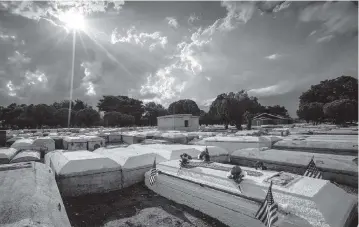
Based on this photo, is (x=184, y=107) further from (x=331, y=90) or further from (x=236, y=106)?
(x=331, y=90)

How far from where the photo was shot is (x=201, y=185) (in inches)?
340

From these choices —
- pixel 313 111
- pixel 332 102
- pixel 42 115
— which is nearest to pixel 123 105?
pixel 42 115


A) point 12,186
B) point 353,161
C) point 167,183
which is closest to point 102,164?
point 167,183

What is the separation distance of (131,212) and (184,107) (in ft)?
260

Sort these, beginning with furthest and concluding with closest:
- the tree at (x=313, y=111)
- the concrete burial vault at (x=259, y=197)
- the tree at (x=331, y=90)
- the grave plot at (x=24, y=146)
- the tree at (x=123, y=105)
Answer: the tree at (x=123, y=105), the tree at (x=331, y=90), the tree at (x=313, y=111), the grave plot at (x=24, y=146), the concrete burial vault at (x=259, y=197)

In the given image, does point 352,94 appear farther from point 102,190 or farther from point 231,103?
point 102,190

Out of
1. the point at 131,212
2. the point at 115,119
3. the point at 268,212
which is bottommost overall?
the point at 131,212

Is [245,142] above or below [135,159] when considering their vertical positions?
above

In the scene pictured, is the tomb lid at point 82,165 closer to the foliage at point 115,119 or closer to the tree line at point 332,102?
the tree line at point 332,102

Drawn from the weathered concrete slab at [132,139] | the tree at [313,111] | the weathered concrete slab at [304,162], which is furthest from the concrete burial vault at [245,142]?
the tree at [313,111]

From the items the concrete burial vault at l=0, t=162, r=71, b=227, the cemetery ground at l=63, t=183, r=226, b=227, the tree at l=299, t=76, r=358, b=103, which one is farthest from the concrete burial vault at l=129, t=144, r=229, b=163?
the tree at l=299, t=76, r=358, b=103

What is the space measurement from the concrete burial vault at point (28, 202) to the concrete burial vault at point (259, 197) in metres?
4.92

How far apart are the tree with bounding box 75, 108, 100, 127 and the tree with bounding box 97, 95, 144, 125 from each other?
62.2 ft

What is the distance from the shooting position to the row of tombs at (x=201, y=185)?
596 centimetres
